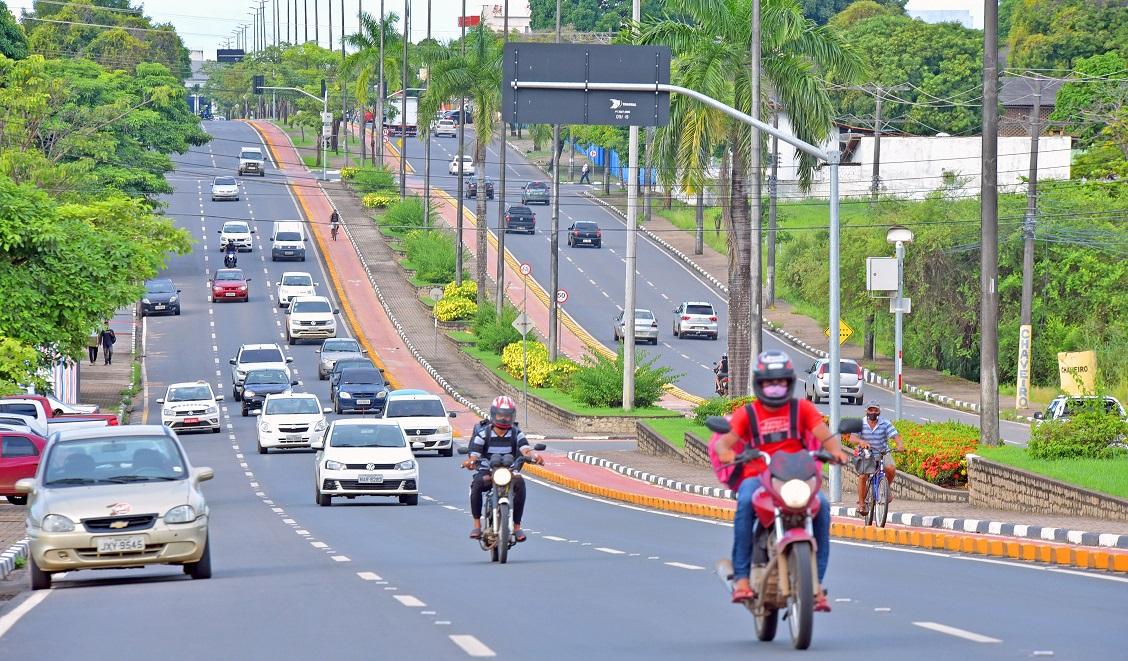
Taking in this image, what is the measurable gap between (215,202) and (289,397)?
218 feet

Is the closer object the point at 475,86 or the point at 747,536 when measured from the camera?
the point at 747,536

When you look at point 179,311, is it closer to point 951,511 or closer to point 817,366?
point 817,366

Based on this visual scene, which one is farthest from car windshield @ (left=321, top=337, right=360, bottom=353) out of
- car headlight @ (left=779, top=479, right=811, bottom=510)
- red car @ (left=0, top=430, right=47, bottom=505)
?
car headlight @ (left=779, top=479, right=811, bottom=510)

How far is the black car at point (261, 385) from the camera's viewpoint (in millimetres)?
55719

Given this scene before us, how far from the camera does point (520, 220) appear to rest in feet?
330

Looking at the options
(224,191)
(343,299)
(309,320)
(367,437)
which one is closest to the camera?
(367,437)

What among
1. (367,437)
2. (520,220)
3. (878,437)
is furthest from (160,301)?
(878,437)

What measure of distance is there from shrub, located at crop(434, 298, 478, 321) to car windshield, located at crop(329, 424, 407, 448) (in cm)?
4547

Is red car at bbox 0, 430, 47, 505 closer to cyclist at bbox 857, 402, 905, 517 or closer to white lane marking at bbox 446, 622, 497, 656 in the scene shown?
cyclist at bbox 857, 402, 905, 517

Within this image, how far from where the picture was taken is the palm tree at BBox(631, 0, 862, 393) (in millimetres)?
45000

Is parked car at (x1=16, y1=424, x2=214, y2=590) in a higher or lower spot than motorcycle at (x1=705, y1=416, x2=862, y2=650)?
lower

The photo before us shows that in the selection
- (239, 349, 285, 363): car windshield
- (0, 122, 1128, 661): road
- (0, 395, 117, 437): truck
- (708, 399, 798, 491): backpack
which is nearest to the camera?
(708, 399, 798, 491): backpack

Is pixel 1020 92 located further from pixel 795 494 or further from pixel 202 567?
pixel 795 494

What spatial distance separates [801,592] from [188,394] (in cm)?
4233
